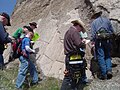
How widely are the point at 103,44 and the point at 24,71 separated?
236 centimetres

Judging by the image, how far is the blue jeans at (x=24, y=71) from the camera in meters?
8.94

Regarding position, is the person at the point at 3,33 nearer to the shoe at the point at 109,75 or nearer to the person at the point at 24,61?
the person at the point at 24,61

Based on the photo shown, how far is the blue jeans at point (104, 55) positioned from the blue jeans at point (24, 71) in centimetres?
197

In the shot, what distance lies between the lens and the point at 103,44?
8867 millimetres

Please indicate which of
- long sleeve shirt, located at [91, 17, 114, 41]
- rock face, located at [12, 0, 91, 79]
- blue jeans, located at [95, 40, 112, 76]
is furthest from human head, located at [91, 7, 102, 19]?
blue jeans, located at [95, 40, 112, 76]

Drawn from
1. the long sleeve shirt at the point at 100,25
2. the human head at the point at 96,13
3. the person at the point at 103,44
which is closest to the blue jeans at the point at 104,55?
the person at the point at 103,44

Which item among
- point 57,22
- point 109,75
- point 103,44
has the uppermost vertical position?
point 57,22

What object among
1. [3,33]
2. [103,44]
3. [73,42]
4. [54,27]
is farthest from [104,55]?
[54,27]

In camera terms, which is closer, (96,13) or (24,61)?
(24,61)

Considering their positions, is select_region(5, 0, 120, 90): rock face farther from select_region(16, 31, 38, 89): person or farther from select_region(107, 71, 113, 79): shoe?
select_region(16, 31, 38, 89): person

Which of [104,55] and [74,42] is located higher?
[74,42]

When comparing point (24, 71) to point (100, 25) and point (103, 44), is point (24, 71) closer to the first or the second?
point (103, 44)

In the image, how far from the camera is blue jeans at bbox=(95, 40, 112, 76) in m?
8.76

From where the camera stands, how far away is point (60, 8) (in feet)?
40.9
